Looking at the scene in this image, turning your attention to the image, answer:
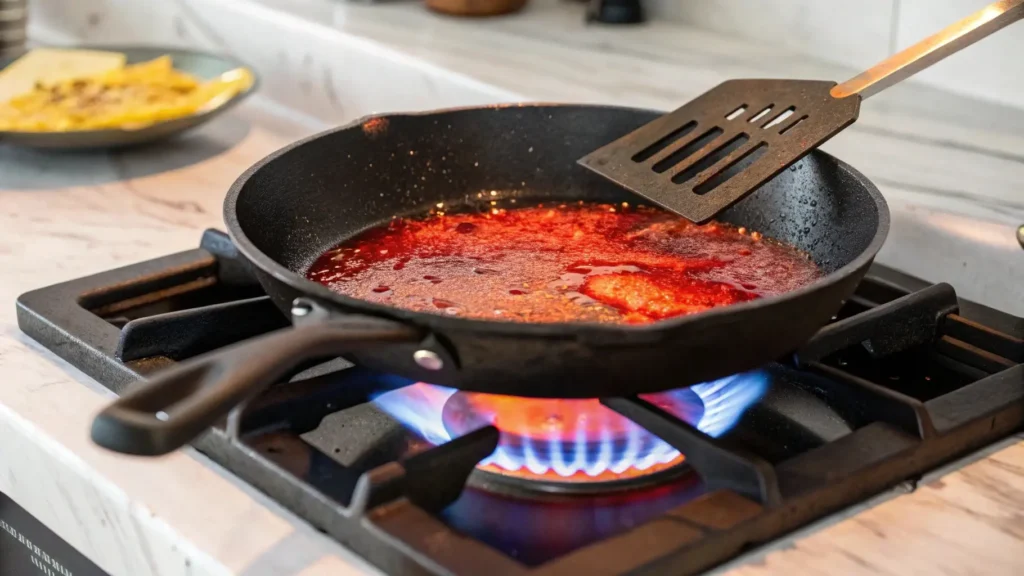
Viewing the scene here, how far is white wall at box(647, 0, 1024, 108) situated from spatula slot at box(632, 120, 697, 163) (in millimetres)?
469

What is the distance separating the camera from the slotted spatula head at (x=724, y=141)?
89 cm

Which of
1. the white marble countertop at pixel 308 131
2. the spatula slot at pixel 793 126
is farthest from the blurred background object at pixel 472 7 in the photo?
the spatula slot at pixel 793 126

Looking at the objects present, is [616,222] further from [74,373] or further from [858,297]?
[74,373]

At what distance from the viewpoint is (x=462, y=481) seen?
719mm

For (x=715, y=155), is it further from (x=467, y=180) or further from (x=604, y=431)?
(x=604, y=431)

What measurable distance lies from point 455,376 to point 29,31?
1.68 m

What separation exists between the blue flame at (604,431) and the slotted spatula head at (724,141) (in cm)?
13

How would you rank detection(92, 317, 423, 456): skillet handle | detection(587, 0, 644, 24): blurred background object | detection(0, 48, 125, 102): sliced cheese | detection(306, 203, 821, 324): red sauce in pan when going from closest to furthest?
detection(92, 317, 423, 456): skillet handle
detection(306, 203, 821, 324): red sauce in pan
detection(0, 48, 125, 102): sliced cheese
detection(587, 0, 644, 24): blurred background object

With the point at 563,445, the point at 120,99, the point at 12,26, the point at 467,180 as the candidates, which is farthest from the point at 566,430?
the point at 12,26

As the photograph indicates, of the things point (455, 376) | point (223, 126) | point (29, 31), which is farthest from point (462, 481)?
point (29, 31)

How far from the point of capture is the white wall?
1281 millimetres

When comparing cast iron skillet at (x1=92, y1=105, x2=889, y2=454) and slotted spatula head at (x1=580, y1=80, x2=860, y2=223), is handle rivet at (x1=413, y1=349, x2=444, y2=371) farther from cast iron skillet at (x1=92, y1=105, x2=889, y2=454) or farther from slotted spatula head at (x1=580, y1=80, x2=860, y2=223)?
slotted spatula head at (x1=580, y1=80, x2=860, y2=223)

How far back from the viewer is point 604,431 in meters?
0.78

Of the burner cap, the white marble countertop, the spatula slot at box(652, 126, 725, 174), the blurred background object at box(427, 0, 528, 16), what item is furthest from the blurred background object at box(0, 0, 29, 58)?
the burner cap
